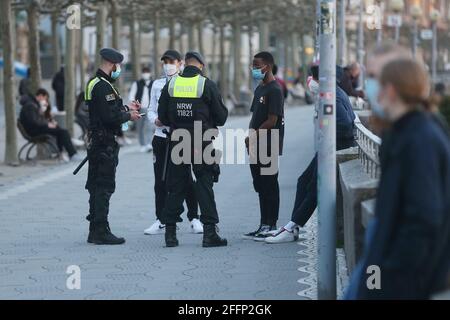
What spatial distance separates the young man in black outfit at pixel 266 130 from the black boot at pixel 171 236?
35.8 inches

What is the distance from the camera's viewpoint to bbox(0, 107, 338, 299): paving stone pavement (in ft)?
33.0

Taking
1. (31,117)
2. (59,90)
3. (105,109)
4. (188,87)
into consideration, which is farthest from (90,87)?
(59,90)

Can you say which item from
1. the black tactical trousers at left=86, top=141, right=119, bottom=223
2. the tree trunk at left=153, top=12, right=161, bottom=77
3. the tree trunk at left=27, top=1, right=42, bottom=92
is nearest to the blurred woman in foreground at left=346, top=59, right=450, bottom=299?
the black tactical trousers at left=86, top=141, right=119, bottom=223

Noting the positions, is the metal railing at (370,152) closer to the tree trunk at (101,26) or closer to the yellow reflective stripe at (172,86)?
the yellow reflective stripe at (172,86)

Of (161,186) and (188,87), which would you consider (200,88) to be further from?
(161,186)

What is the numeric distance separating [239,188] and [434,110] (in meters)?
13.9

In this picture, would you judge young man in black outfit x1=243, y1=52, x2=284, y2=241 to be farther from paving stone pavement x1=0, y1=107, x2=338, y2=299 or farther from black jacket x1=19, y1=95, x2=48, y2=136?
black jacket x1=19, y1=95, x2=48, y2=136

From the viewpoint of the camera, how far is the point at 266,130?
13305 millimetres

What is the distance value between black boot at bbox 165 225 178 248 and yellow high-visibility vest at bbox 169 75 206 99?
1.22 m

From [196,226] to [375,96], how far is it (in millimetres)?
8180

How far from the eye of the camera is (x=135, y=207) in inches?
667

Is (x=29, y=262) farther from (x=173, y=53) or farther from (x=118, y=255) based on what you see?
(x=173, y=53)
